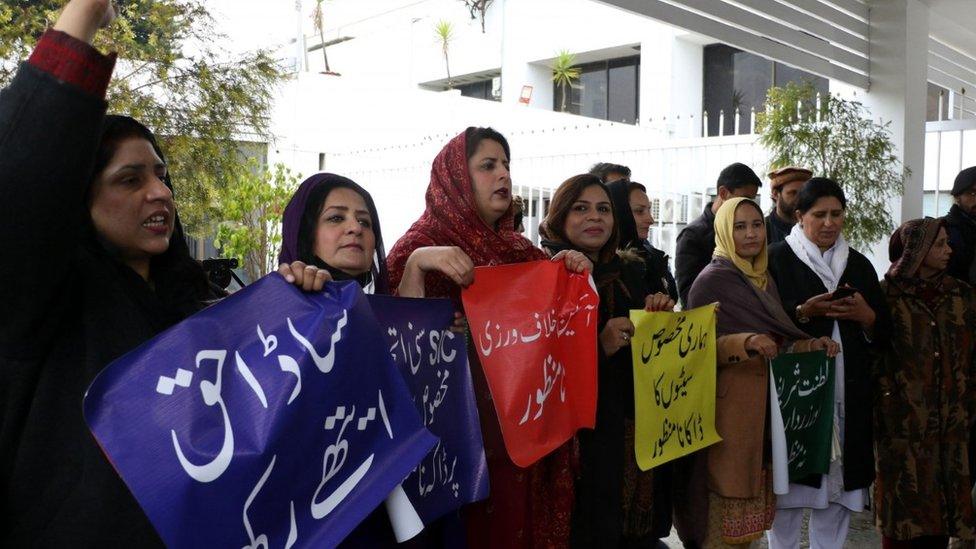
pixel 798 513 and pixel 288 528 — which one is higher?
pixel 288 528

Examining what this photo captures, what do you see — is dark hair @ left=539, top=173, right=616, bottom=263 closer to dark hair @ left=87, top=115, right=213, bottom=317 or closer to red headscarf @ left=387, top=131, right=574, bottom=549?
red headscarf @ left=387, top=131, right=574, bottom=549

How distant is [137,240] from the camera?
5.26 ft

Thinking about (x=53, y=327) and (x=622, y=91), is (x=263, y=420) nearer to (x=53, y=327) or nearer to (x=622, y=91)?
(x=53, y=327)

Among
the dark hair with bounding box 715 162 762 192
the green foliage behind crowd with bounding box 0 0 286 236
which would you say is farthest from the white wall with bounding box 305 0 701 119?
the dark hair with bounding box 715 162 762 192

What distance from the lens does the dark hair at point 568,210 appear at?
3.33 metres

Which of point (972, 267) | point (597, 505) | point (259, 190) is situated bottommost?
point (597, 505)

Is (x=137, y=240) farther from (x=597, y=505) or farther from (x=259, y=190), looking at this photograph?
(x=259, y=190)

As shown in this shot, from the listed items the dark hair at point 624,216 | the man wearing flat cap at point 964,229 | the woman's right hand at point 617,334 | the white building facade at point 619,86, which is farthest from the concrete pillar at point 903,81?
the woman's right hand at point 617,334

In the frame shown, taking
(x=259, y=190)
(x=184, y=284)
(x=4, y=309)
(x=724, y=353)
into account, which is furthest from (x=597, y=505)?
(x=259, y=190)

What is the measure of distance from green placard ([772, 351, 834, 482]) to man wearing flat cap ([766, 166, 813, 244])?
148 cm

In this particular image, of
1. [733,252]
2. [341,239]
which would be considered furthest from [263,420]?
[733,252]

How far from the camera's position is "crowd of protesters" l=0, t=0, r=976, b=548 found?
1.34m

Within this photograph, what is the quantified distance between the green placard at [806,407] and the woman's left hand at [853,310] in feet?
0.63

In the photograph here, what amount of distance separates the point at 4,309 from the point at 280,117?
12.0 metres
